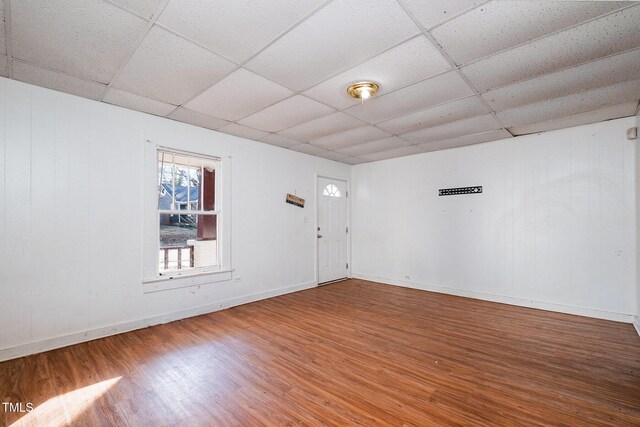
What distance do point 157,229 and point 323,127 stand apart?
2609 millimetres

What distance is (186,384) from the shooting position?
221 cm

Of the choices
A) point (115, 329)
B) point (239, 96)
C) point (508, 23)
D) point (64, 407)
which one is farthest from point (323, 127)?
point (64, 407)

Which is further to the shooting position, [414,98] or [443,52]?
[414,98]

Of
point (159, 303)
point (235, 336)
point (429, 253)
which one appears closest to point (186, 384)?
point (235, 336)

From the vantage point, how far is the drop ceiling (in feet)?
5.86

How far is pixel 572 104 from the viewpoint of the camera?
3.15m

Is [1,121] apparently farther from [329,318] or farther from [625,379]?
[625,379]

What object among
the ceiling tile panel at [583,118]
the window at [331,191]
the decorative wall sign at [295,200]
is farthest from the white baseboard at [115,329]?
the ceiling tile panel at [583,118]

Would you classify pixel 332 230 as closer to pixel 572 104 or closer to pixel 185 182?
pixel 185 182

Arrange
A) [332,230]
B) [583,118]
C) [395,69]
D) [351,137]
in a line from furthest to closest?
1. [332,230]
2. [351,137]
3. [583,118]
4. [395,69]

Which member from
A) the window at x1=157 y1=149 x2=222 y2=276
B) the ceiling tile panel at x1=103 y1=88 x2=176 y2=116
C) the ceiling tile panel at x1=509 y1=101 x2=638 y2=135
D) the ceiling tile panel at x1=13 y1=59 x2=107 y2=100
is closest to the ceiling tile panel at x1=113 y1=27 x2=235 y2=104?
the ceiling tile panel at x1=103 y1=88 x2=176 y2=116

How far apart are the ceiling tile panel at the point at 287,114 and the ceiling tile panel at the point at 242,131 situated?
0.15m

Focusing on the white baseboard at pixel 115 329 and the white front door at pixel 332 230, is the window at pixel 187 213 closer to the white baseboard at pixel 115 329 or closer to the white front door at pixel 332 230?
the white baseboard at pixel 115 329

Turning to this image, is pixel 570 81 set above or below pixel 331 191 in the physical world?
above
